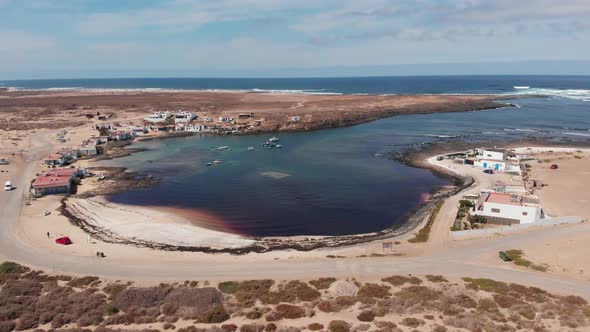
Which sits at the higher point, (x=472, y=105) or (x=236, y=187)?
(x=472, y=105)

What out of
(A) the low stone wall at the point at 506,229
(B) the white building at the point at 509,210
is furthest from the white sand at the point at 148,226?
(B) the white building at the point at 509,210

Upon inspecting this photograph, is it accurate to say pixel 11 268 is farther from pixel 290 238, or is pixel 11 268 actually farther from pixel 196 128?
pixel 196 128

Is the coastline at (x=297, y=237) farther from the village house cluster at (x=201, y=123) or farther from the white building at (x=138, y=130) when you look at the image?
the village house cluster at (x=201, y=123)

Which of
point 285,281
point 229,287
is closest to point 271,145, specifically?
point 285,281

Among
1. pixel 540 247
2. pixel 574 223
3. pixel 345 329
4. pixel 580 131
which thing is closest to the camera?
pixel 345 329

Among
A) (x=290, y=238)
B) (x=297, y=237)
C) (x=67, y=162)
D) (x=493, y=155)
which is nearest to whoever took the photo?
(x=290, y=238)

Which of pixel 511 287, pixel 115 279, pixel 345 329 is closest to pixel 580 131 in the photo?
pixel 511 287

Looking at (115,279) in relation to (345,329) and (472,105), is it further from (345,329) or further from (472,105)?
(472,105)
